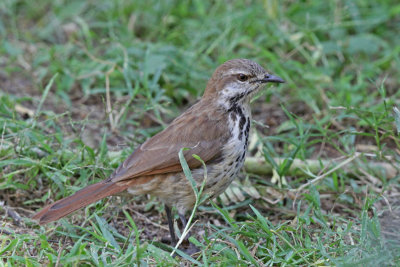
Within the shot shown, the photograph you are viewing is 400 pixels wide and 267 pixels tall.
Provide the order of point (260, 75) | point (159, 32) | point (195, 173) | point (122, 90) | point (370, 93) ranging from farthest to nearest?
point (159, 32) → point (370, 93) → point (122, 90) → point (260, 75) → point (195, 173)

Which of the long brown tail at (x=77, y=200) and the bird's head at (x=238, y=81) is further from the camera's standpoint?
the bird's head at (x=238, y=81)

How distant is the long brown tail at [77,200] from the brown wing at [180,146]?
9cm

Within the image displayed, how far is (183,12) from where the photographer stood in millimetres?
8125

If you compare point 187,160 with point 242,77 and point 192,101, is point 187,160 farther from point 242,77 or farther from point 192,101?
point 192,101

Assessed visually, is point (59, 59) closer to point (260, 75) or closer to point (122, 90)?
point (122, 90)

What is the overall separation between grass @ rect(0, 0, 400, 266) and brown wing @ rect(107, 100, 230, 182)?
1.58 ft

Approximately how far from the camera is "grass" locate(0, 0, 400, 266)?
4.48 m

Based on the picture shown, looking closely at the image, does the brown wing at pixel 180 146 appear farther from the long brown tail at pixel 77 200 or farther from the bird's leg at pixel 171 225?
the bird's leg at pixel 171 225

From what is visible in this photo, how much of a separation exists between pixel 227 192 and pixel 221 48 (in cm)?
228

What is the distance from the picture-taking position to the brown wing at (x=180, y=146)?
4.86 meters

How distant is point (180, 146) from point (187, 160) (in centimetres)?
14

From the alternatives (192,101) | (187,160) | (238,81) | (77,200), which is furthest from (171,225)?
(192,101)

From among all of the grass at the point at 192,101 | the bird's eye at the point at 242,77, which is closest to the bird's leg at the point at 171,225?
the grass at the point at 192,101

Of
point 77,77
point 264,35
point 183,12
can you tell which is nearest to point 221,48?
point 264,35
